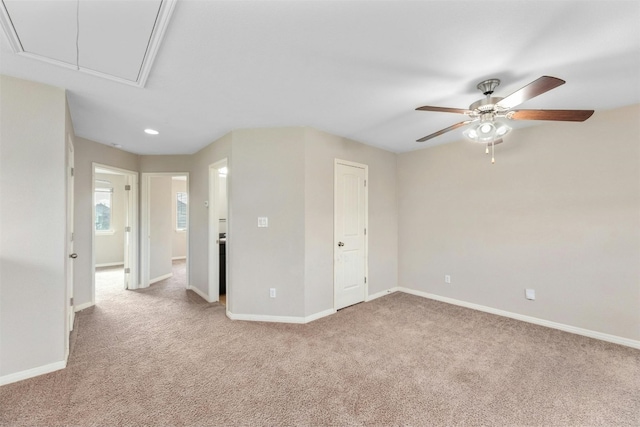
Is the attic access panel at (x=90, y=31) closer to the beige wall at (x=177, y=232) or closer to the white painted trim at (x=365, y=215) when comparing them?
the white painted trim at (x=365, y=215)

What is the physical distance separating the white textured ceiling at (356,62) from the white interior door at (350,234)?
3.08 ft

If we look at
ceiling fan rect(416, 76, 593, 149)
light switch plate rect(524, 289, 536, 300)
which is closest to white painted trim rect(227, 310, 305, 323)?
ceiling fan rect(416, 76, 593, 149)

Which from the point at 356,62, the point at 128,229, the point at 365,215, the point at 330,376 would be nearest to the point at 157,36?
the point at 356,62

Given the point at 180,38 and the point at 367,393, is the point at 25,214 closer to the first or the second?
the point at 180,38

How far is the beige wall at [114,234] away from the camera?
256 inches

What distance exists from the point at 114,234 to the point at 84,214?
11.7 ft

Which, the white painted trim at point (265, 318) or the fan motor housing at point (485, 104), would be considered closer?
the fan motor housing at point (485, 104)

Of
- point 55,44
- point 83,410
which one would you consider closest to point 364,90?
point 55,44

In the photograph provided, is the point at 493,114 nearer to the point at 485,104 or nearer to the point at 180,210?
the point at 485,104

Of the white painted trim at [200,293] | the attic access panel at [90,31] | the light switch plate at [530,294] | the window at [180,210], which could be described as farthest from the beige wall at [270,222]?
the window at [180,210]

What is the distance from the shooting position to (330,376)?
2.14 meters

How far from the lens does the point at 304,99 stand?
8.06 feet

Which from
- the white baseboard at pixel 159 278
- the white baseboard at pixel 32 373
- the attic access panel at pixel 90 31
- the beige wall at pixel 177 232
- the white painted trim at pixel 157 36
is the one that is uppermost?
the attic access panel at pixel 90 31

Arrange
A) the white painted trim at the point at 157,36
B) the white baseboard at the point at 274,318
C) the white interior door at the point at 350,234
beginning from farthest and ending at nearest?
the white interior door at the point at 350,234
the white baseboard at the point at 274,318
the white painted trim at the point at 157,36
